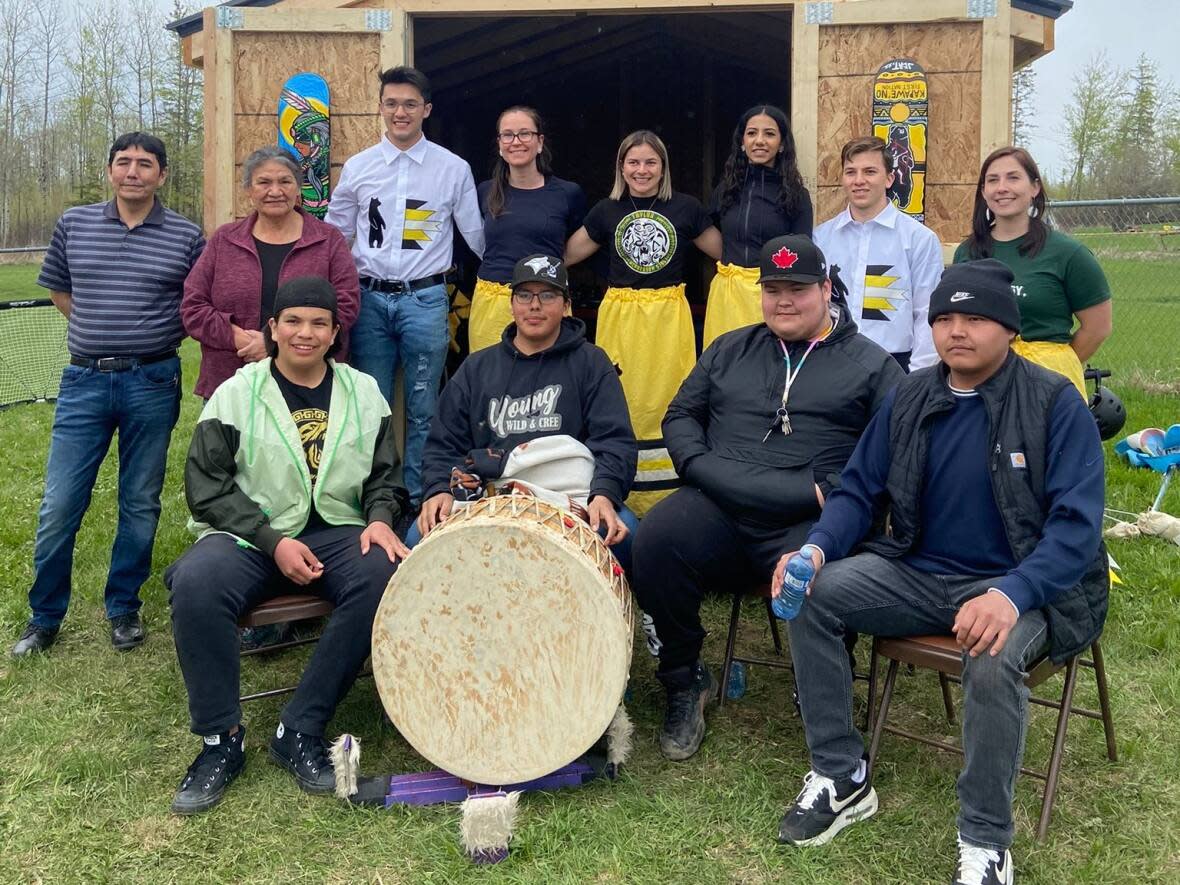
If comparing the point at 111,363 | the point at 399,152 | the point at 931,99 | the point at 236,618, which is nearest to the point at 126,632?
the point at 111,363

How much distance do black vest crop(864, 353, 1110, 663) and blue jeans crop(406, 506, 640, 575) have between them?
3.15 feet

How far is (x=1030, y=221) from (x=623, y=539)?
1991 millimetres

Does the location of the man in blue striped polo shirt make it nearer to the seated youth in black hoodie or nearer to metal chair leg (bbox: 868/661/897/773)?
the seated youth in black hoodie

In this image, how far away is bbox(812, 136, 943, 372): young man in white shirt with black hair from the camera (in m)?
4.36

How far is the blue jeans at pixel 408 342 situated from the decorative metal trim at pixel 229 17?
5.06ft

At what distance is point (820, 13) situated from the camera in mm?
4969

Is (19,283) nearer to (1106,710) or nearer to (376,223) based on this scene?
(376,223)

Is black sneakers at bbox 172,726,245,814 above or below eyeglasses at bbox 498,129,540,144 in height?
below

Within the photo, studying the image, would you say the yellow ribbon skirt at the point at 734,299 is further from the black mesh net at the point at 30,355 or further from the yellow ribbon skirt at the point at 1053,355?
the black mesh net at the point at 30,355

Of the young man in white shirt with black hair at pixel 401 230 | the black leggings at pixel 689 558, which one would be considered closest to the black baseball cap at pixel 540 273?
the black leggings at pixel 689 558

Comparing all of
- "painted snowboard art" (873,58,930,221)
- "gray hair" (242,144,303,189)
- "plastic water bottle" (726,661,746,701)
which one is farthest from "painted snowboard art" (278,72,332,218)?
"plastic water bottle" (726,661,746,701)

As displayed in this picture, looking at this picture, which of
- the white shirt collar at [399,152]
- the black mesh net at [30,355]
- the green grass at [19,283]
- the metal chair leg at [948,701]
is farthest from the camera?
the green grass at [19,283]

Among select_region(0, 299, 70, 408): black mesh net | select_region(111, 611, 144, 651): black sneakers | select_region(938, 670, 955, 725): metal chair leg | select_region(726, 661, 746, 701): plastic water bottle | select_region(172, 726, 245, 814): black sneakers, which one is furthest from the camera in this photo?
select_region(0, 299, 70, 408): black mesh net

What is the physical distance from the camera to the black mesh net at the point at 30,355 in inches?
460
